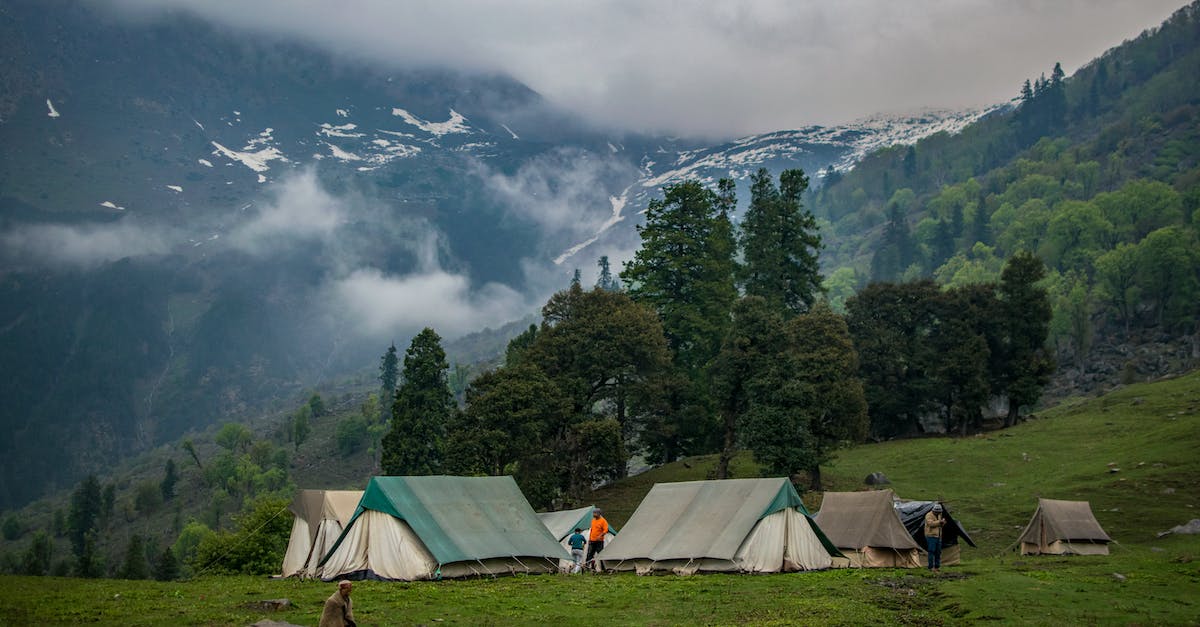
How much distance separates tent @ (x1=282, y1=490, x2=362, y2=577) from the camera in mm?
34438

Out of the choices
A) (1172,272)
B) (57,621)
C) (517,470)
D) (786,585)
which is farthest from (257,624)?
(1172,272)

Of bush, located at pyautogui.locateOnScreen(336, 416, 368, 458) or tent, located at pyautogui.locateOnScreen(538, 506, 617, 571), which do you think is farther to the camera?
bush, located at pyautogui.locateOnScreen(336, 416, 368, 458)

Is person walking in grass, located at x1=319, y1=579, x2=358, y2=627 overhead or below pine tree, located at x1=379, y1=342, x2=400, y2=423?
below

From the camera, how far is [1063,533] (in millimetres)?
36375

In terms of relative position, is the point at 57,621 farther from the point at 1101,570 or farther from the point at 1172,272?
the point at 1172,272

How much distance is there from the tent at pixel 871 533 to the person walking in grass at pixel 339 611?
20.9 metres

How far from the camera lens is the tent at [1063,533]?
119ft

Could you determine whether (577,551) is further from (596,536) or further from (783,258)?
(783,258)

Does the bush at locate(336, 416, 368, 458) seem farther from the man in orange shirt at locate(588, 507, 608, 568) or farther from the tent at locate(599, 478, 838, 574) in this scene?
the tent at locate(599, 478, 838, 574)

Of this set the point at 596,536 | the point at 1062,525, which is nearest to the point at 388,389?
the point at 596,536

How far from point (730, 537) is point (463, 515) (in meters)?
10.2

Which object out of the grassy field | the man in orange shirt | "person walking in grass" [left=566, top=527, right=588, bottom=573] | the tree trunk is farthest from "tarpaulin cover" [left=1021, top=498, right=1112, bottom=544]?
the tree trunk

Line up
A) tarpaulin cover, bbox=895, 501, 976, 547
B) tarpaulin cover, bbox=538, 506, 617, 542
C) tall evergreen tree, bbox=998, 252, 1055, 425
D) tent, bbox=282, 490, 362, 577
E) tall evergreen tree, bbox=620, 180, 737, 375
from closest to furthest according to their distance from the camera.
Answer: tarpaulin cover, bbox=895, 501, 976, 547 < tent, bbox=282, 490, 362, 577 < tarpaulin cover, bbox=538, 506, 617, 542 < tall evergreen tree, bbox=620, 180, 737, 375 < tall evergreen tree, bbox=998, 252, 1055, 425

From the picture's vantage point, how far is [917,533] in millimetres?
35281
